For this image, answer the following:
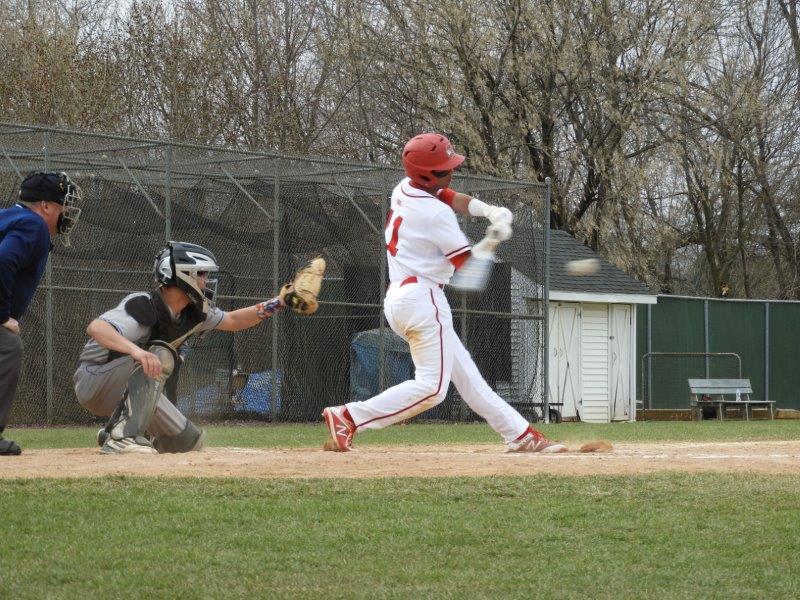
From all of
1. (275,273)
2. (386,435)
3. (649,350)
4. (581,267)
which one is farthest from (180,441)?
(649,350)

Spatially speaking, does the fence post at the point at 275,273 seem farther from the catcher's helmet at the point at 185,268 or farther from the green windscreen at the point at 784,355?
the green windscreen at the point at 784,355

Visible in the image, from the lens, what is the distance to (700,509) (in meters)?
5.76

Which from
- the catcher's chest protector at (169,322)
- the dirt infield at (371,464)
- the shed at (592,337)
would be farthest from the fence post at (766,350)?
the catcher's chest protector at (169,322)

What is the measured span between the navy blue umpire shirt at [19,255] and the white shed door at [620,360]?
1815cm

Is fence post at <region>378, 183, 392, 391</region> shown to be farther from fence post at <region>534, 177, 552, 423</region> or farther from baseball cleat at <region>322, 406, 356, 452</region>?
baseball cleat at <region>322, 406, 356, 452</region>

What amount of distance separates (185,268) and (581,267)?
55.2 ft

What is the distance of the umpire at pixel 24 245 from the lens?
7.66m

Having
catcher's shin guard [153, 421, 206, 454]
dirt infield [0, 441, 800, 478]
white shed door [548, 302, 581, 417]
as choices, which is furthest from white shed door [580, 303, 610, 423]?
catcher's shin guard [153, 421, 206, 454]

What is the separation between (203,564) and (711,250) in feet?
98.9

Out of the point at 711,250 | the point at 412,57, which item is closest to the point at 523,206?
the point at 412,57

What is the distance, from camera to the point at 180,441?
8.84 metres

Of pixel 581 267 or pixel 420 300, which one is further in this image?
pixel 581 267

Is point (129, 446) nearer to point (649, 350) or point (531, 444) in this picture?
point (531, 444)

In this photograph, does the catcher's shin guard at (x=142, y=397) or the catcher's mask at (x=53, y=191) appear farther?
the catcher's shin guard at (x=142, y=397)
